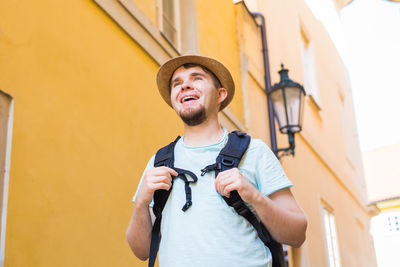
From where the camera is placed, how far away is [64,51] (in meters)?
4.14

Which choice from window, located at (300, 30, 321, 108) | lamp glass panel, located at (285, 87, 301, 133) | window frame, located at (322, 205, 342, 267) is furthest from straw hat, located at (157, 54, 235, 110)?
window, located at (300, 30, 321, 108)

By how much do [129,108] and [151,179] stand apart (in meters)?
2.93

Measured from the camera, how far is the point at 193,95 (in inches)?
94.7

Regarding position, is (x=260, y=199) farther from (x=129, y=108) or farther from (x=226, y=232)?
(x=129, y=108)

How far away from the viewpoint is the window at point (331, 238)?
11.6 meters

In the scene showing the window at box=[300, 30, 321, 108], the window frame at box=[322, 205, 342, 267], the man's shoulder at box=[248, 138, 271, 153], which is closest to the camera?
the man's shoulder at box=[248, 138, 271, 153]

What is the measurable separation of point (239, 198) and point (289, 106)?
5.31 metres

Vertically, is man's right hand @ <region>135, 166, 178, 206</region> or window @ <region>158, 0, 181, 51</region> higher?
window @ <region>158, 0, 181, 51</region>

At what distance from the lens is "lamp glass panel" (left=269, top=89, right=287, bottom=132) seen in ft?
23.7

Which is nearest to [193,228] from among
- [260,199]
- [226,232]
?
[226,232]

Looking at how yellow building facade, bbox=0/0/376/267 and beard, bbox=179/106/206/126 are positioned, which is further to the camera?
yellow building facade, bbox=0/0/376/267

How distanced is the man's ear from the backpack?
1.19ft

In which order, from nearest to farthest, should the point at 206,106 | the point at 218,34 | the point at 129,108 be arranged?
the point at 206,106
the point at 129,108
the point at 218,34

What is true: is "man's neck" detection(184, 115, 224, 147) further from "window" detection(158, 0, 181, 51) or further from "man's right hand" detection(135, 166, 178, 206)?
"window" detection(158, 0, 181, 51)
